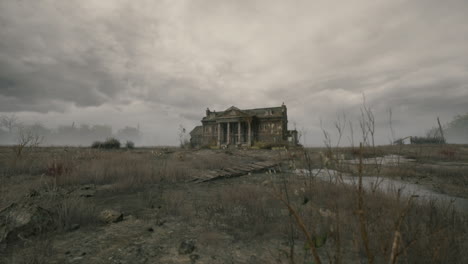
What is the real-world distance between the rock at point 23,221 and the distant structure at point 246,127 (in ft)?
93.0

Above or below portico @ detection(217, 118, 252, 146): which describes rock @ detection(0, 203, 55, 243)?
below

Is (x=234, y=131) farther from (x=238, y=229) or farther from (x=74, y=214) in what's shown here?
(x=74, y=214)

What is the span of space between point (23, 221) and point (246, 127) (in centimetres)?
3190

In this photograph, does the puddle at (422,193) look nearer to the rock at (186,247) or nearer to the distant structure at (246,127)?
the rock at (186,247)

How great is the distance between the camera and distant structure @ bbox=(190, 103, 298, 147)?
3144 cm

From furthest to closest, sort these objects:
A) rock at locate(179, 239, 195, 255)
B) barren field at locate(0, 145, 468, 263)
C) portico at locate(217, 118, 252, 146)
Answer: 1. portico at locate(217, 118, 252, 146)
2. rock at locate(179, 239, 195, 255)
3. barren field at locate(0, 145, 468, 263)

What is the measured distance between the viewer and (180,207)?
4.03 meters

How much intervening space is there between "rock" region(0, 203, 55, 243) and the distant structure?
28.3 meters

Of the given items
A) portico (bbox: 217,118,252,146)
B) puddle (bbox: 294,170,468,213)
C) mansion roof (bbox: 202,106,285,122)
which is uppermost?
mansion roof (bbox: 202,106,285,122)

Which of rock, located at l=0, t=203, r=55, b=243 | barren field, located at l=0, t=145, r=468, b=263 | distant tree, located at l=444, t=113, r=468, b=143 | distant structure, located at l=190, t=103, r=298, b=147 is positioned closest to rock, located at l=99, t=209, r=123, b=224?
barren field, located at l=0, t=145, r=468, b=263

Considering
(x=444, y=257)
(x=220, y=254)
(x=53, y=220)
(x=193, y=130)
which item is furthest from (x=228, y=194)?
(x=193, y=130)

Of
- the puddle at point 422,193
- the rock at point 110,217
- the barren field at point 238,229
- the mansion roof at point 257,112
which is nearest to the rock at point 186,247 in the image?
the barren field at point 238,229

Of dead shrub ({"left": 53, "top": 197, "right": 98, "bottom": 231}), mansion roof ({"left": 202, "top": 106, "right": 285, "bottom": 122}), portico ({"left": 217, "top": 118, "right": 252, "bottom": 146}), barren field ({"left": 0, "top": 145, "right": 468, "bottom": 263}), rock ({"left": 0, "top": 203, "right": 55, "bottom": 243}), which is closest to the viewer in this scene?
barren field ({"left": 0, "top": 145, "right": 468, "bottom": 263})

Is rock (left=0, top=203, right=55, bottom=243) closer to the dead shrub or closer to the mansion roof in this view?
the dead shrub
